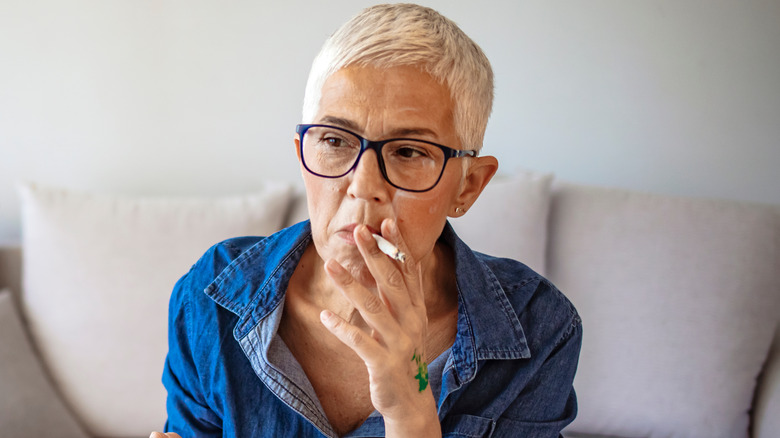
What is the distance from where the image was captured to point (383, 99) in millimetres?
937

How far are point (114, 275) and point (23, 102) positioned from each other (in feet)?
2.69

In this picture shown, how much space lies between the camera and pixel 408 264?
0.86 m

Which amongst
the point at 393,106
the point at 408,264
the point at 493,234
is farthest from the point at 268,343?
the point at 493,234

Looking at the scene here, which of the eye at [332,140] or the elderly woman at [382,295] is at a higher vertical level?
the eye at [332,140]

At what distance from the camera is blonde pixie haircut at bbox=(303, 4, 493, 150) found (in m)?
0.94

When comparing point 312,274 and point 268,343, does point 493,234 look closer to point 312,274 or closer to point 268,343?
point 312,274

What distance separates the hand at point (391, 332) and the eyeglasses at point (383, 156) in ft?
0.36

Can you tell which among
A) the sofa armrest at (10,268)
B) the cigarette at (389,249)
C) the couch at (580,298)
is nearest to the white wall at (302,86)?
the sofa armrest at (10,268)

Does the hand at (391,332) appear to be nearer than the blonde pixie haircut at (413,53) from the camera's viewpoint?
Yes

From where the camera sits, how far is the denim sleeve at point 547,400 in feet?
3.67

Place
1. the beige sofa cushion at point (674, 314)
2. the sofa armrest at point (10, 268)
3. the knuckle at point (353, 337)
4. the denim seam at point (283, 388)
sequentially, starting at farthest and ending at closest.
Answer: the sofa armrest at point (10, 268) < the beige sofa cushion at point (674, 314) < the denim seam at point (283, 388) < the knuckle at point (353, 337)

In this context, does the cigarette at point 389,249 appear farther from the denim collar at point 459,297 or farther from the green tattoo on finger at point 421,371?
the denim collar at point 459,297

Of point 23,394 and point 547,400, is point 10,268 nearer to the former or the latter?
point 23,394

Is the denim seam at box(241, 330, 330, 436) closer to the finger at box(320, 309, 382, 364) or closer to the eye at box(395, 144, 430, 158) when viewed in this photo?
the finger at box(320, 309, 382, 364)
